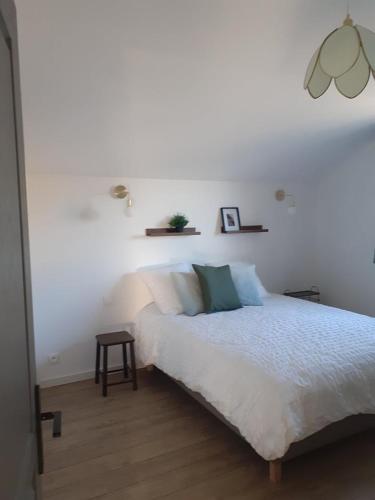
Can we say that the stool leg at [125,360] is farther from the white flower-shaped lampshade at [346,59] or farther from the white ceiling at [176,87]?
the white flower-shaped lampshade at [346,59]

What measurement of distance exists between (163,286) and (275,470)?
186cm

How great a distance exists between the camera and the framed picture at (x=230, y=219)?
421cm

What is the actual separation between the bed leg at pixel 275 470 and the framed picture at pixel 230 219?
2.58 metres

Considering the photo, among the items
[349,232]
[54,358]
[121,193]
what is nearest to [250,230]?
[349,232]

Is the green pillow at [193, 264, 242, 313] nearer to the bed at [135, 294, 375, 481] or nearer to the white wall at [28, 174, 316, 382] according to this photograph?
the bed at [135, 294, 375, 481]

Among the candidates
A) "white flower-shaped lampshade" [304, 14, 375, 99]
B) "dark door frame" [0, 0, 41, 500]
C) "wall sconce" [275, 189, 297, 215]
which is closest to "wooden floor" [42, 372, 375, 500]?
"dark door frame" [0, 0, 41, 500]

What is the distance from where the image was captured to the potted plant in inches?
149

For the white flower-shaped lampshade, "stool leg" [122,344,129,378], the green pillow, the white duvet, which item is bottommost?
"stool leg" [122,344,129,378]

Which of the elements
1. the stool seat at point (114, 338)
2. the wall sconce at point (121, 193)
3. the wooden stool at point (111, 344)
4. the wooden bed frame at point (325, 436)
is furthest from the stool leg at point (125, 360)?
the wall sconce at point (121, 193)

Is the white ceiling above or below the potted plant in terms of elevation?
above

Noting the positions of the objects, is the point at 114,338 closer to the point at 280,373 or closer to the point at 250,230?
the point at 280,373

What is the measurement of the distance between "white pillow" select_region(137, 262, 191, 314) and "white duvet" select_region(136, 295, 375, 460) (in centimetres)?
21

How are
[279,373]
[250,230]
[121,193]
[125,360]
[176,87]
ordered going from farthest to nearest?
[250,230] → [121,193] → [125,360] → [176,87] → [279,373]

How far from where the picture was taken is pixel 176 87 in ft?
8.25
